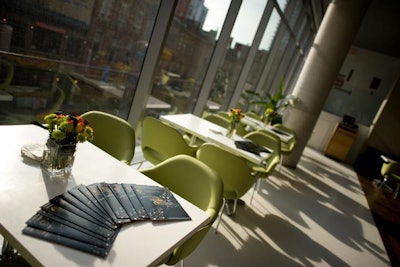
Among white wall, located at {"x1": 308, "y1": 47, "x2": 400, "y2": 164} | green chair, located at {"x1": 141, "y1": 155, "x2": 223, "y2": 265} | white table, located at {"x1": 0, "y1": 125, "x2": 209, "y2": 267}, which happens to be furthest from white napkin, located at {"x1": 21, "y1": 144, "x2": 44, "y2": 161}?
white wall, located at {"x1": 308, "y1": 47, "x2": 400, "y2": 164}

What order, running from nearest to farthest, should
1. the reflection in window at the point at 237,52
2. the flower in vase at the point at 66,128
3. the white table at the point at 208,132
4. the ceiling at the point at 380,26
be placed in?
1. the flower in vase at the point at 66,128
2. the white table at the point at 208,132
3. the reflection in window at the point at 237,52
4. the ceiling at the point at 380,26

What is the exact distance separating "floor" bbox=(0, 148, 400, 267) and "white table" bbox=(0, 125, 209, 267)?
1105 millimetres

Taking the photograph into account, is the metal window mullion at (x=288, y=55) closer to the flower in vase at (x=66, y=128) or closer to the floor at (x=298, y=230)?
the floor at (x=298, y=230)

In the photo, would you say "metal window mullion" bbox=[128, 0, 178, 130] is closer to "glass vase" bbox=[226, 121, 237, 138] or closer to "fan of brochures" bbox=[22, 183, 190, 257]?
"glass vase" bbox=[226, 121, 237, 138]

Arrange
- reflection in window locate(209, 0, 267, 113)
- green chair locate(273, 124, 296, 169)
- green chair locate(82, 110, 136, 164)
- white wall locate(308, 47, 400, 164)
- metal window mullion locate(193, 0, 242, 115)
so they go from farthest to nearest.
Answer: white wall locate(308, 47, 400, 164)
green chair locate(273, 124, 296, 169)
reflection in window locate(209, 0, 267, 113)
metal window mullion locate(193, 0, 242, 115)
green chair locate(82, 110, 136, 164)

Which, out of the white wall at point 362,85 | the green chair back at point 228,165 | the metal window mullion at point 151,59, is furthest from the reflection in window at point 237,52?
the white wall at point 362,85

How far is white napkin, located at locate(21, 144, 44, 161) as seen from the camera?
133 cm

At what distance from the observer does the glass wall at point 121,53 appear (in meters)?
1.98

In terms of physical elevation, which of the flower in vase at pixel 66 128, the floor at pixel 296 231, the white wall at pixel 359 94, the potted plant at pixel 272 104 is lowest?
the floor at pixel 296 231

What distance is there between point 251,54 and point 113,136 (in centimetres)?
352

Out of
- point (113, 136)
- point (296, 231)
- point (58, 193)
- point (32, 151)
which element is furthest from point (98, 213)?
point (296, 231)

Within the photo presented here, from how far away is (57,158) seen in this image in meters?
1.27

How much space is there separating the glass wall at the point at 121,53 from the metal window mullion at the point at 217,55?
14mm

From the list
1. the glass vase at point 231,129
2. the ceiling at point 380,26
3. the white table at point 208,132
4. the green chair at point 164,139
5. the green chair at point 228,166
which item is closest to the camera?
the green chair at point 228,166
